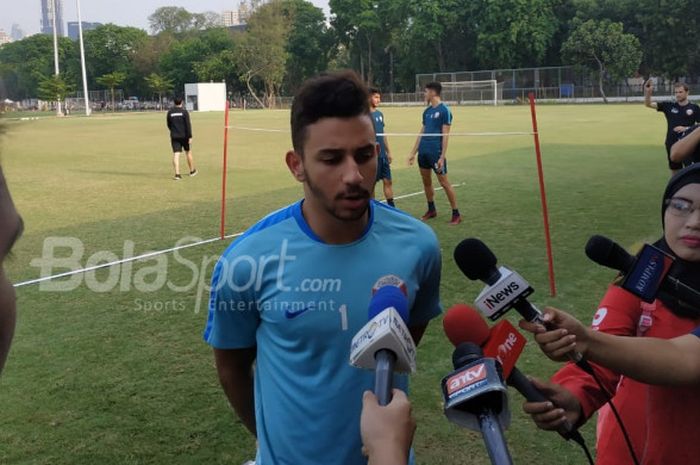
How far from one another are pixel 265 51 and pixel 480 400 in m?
90.2

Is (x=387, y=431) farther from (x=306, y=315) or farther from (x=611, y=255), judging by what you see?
(x=306, y=315)

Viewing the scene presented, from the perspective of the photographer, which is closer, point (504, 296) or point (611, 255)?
point (504, 296)

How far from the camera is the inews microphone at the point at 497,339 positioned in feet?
4.39

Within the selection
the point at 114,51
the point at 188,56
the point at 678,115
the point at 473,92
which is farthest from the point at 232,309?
the point at 114,51

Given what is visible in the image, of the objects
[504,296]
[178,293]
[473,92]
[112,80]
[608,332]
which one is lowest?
[178,293]

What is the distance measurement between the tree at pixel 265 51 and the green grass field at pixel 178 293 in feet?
230

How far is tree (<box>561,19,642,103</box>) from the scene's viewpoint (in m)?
60.0

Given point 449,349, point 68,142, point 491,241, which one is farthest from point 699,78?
point 449,349

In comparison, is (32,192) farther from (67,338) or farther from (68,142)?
(68,142)

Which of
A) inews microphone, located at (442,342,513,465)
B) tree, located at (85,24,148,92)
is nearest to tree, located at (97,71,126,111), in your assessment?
tree, located at (85,24,148,92)

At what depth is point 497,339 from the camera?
1356 millimetres

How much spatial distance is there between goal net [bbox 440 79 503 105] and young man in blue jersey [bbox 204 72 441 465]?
64.8 metres

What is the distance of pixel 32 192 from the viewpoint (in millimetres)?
15359

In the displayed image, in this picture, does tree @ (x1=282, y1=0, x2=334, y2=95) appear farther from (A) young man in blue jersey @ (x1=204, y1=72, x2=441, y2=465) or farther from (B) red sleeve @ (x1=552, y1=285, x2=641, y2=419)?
(B) red sleeve @ (x1=552, y1=285, x2=641, y2=419)
